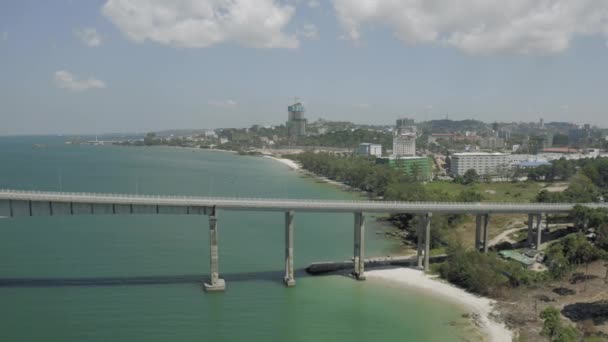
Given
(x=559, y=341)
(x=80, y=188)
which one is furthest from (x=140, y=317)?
(x=80, y=188)

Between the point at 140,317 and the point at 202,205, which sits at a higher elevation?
the point at 202,205

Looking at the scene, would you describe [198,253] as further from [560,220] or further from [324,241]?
[560,220]

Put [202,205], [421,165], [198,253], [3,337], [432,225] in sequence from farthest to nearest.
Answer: [421,165] → [432,225] → [198,253] → [202,205] → [3,337]

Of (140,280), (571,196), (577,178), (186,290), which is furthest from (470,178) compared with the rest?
(140,280)

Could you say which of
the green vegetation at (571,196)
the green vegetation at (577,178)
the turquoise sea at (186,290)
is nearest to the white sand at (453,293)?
the turquoise sea at (186,290)

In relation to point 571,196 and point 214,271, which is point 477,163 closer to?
point 571,196
